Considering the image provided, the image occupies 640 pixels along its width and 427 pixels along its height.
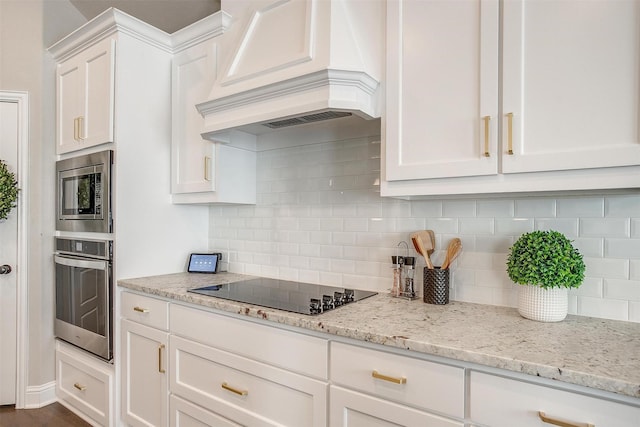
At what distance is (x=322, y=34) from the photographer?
159 centimetres

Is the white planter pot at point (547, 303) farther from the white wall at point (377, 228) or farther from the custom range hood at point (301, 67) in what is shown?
the custom range hood at point (301, 67)

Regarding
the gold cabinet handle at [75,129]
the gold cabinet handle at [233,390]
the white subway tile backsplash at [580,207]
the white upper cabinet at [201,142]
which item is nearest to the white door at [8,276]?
the gold cabinet handle at [75,129]

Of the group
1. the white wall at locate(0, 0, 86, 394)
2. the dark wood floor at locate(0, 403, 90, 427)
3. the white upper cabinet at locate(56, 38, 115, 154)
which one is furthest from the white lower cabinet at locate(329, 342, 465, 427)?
the white wall at locate(0, 0, 86, 394)

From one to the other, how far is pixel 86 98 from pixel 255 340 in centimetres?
190

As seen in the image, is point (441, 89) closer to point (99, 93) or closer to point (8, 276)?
point (99, 93)

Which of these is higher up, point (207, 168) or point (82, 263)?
point (207, 168)

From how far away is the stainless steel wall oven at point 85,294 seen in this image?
7.25 feet

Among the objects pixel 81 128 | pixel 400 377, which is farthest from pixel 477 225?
pixel 81 128

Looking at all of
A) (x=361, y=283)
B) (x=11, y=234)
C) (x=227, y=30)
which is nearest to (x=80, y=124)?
(x=11, y=234)

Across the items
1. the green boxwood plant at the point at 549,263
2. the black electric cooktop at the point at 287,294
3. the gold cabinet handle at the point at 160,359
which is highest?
the green boxwood plant at the point at 549,263

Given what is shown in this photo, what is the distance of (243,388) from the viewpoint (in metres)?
1.60

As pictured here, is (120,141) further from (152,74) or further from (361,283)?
(361,283)

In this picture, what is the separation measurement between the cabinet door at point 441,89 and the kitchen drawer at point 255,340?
731 millimetres

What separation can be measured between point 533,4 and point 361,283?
1366 millimetres
